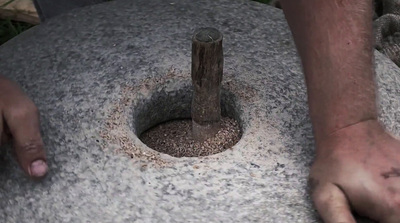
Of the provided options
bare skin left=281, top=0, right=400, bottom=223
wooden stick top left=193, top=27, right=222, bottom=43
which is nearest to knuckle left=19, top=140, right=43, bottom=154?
wooden stick top left=193, top=27, right=222, bottom=43

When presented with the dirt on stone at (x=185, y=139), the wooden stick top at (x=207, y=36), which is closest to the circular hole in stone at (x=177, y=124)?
the dirt on stone at (x=185, y=139)

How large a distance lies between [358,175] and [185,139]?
41 centimetres

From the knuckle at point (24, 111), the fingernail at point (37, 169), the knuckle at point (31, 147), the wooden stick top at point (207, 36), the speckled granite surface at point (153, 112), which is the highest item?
the wooden stick top at point (207, 36)

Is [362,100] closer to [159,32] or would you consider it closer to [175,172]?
[175,172]

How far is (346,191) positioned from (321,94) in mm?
180

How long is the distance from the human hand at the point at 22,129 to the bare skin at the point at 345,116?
437 mm

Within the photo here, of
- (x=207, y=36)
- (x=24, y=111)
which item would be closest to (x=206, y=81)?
(x=207, y=36)

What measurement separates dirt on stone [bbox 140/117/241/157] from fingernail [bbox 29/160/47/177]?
0.88ft

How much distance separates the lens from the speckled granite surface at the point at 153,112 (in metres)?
1.11

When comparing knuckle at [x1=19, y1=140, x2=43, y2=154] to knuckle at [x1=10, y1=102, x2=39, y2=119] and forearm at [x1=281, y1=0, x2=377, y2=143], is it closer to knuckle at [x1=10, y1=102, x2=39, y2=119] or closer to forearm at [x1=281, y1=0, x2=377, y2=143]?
knuckle at [x1=10, y1=102, x2=39, y2=119]

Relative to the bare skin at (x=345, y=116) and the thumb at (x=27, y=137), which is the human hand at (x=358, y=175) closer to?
the bare skin at (x=345, y=116)

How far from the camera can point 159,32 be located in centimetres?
146

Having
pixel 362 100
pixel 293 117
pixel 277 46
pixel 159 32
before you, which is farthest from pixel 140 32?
pixel 362 100

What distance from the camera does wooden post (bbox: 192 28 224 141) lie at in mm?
1186
